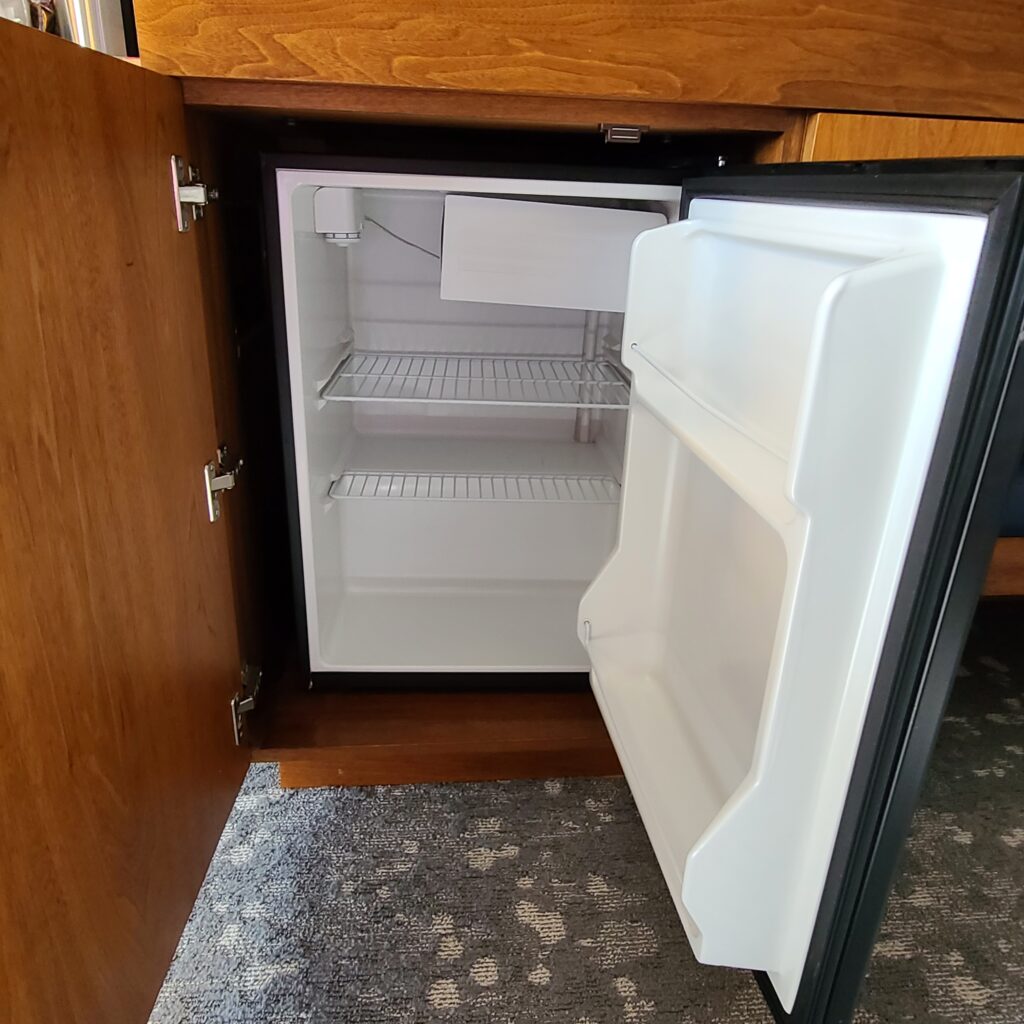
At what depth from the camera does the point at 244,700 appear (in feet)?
Answer: 4.09

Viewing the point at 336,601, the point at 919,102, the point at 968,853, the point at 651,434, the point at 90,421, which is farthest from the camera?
the point at 336,601

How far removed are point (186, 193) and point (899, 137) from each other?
89 cm

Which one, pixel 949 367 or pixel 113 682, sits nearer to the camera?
pixel 949 367

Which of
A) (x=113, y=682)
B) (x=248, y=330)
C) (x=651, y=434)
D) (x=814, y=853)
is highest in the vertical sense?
(x=248, y=330)

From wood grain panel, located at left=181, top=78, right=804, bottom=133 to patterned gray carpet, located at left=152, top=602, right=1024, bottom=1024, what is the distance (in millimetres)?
1117

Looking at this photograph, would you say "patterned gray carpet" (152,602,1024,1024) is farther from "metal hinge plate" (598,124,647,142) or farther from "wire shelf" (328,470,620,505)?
"metal hinge plate" (598,124,647,142)

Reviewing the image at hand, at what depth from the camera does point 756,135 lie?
114cm

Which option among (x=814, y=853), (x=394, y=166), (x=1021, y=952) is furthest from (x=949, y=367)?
(x=1021, y=952)

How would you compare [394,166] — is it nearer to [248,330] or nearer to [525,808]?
[248,330]

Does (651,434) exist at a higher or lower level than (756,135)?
lower

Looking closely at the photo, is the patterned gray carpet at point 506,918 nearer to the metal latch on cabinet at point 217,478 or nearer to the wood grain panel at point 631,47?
the metal latch on cabinet at point 217,478

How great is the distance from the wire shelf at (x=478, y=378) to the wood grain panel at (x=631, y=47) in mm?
663

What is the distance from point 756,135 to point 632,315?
1.02ft

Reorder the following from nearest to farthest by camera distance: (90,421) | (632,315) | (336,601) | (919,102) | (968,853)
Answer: (90,421) → (919,102) → (632,315) → (968,853) → (336,601)
